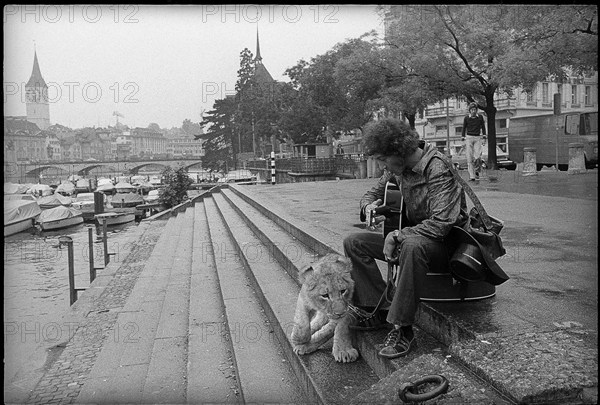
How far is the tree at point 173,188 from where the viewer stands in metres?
29.0

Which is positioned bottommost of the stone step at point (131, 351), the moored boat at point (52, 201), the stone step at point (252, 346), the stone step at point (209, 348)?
the moored boat at point (52, 201)

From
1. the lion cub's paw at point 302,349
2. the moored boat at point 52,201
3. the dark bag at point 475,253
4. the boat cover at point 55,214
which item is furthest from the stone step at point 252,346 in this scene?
the moored boat at point 52,201

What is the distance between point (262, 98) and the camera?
37.4 meters

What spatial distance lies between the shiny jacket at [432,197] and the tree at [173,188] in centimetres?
2596

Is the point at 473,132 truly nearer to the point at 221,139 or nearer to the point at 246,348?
the point at 246,348

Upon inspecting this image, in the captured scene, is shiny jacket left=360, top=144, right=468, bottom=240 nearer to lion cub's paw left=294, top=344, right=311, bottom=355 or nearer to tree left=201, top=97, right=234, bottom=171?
lion cub's paw left=294, top=344, right=311, bottom=355

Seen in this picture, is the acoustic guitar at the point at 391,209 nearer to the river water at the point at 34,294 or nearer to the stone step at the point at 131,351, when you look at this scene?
the stone step at the point at 131,351

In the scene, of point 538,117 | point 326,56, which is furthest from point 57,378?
point 326,56

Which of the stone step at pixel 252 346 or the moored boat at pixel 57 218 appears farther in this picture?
the moored boat at pixel 57 218

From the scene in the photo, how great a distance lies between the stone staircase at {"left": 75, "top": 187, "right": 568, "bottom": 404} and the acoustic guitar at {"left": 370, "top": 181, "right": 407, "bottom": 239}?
602 mm

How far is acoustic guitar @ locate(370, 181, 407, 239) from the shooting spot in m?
3.81

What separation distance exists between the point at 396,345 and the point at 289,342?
1.09 m

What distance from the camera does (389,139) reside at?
3.37 metres

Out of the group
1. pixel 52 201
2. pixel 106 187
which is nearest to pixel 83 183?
pixel 106 187
